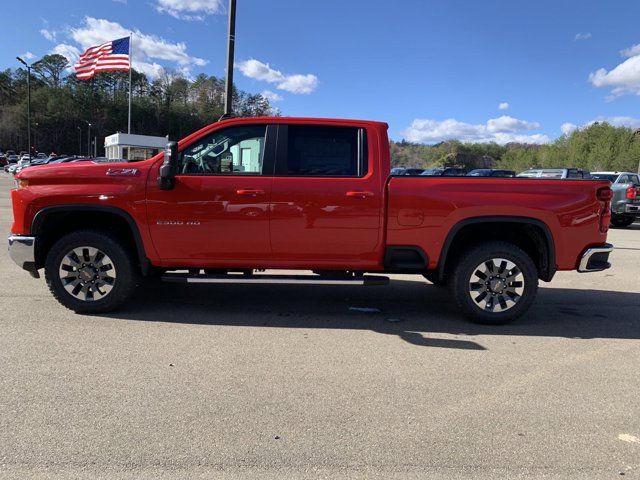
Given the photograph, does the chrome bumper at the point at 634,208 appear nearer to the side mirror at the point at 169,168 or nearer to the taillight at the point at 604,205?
the taillight at the point at 604,205

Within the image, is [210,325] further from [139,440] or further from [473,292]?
[473,292]

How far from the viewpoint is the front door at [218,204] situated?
5.12 meters

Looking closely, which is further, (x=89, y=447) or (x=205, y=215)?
(x=205, y=215)

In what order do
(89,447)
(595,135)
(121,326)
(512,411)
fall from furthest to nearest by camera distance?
(595,135) → (121,326) → (512,411) → (89,447)

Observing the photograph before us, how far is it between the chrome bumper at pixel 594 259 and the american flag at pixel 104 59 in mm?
29675

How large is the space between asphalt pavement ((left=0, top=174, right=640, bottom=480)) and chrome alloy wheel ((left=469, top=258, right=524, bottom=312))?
28 cm

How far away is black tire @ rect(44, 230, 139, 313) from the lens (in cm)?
525

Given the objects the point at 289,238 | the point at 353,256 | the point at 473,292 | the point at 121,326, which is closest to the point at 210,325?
the point at 121,326

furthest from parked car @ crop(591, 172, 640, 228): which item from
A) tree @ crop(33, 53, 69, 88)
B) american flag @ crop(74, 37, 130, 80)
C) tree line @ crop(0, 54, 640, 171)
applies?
tree @ crop(33, 53, 69, 88)

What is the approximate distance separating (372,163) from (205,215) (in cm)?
181

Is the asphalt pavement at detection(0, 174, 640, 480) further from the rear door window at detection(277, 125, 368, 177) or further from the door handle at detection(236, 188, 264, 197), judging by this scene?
the rear door window at detection(277, 125, 368, 177)

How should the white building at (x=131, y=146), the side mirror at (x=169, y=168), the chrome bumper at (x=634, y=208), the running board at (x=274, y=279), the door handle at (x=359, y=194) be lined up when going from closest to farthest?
the side mirror at (x=169, y=168) → the door handle at (x=359, y=194) → the running board at (x=274, y=279) → the chrome bumper at (x=634, y=208) → the white building at (x=131, y=146)

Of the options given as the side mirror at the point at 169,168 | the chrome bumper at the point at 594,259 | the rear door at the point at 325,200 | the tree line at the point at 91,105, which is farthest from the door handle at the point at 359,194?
the tree line at the point at 91,105

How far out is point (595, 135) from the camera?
2692 inches
